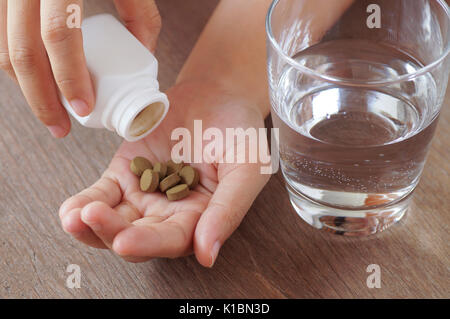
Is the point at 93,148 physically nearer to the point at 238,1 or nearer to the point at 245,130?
the point at 245,130

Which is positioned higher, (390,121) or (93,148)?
(390,121)

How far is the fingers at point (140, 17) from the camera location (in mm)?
811

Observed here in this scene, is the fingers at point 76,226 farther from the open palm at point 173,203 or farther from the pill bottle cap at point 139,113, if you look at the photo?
the pill bottle cap at point 139,113

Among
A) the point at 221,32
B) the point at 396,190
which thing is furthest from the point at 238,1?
the point at 396,190

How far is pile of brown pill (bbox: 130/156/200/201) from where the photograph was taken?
74 cm

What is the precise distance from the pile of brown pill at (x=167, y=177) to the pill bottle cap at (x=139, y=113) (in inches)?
1.5

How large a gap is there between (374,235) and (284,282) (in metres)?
0.13

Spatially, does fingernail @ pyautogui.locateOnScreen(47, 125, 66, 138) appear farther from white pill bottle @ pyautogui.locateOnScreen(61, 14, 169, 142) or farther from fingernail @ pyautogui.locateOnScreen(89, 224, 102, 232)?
fingernail @ pyautogui.locateOnScreen(89, 224, 102, 232)

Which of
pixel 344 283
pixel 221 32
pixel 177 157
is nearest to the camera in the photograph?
pixel 344 283

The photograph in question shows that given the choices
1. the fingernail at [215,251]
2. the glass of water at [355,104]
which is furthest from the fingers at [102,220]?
the glass of water at [355,104]

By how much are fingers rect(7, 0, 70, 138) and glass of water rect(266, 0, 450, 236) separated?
0.27 meters

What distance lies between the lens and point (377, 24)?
2.47ft

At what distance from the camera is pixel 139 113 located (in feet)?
2.55

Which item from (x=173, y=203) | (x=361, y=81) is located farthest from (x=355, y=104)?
(x=173, y=203)
